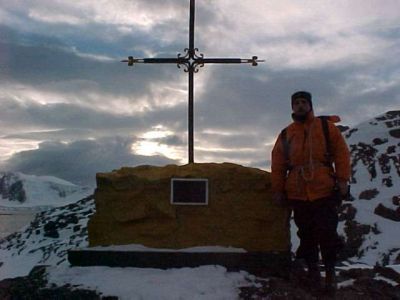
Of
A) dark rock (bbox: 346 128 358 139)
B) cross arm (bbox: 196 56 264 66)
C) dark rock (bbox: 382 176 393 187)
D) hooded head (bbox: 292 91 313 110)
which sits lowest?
hooded head (bbox: 292 91 313 110)

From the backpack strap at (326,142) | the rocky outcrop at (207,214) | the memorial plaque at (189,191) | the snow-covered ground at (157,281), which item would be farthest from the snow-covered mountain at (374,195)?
the backpack strap at (326,142)

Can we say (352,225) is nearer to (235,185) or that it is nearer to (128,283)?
(235,185)

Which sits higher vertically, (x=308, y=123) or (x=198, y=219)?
(x=308, y=123)

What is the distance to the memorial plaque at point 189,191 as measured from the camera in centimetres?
750

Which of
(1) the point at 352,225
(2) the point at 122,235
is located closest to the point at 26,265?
(1) the point at 352,225

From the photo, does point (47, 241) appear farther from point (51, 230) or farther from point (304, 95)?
point (304, 95)

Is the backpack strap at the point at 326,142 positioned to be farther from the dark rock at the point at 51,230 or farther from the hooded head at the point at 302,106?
the dark rock at the point at 51,230

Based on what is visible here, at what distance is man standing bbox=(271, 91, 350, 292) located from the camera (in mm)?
6449

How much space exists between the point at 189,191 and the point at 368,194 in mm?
12852

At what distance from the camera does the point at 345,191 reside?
6.39 m

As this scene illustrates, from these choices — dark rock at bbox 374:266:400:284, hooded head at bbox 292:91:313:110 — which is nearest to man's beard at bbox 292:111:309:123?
hooded head at bbox 292:91:313:110

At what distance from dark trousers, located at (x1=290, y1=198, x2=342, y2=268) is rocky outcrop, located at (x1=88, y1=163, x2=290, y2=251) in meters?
0.84

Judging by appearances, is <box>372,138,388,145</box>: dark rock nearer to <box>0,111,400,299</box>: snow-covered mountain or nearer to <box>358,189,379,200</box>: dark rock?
<box>0,111,400,299</box>: snow-covered mountain

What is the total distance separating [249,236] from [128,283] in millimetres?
1740
